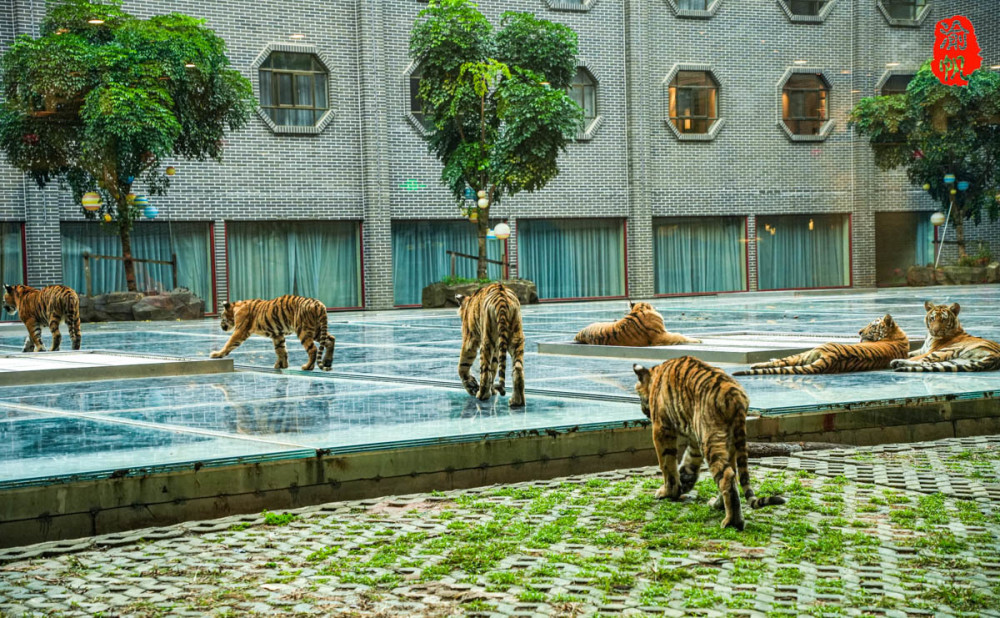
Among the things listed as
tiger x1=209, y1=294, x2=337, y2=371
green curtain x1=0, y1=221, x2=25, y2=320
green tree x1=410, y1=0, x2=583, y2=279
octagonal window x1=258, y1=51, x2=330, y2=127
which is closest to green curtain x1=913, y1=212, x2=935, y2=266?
green tree x1=410, y1=0, x2=583, y2=279

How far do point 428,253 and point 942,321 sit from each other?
81.4 ft

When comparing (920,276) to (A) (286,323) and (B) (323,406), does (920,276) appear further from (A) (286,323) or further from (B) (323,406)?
(B) (323,406)

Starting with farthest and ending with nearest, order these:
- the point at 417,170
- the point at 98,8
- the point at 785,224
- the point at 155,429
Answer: the point at 785,224 → the point at 417,170 → the point at 98,8 → the point at 155,429

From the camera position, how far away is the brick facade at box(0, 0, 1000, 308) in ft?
102

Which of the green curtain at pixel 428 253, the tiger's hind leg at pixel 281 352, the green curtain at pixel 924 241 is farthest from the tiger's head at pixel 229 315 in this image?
the green curtain at pixel 924 241

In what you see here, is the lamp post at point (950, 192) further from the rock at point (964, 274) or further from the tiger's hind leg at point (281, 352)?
the tiger's hind leg at point (281, 352)

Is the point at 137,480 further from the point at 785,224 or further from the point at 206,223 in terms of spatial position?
the point at 785,224

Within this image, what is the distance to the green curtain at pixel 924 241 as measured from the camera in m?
40.8

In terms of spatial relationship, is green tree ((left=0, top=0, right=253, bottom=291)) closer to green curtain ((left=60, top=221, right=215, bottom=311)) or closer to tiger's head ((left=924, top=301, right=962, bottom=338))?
green curtain ((left=60, top=221, right=215, bottom=311))

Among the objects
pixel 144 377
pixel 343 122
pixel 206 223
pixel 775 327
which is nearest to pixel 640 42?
pixel 343 122

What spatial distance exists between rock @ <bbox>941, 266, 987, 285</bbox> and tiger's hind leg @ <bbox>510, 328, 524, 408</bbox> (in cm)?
3249

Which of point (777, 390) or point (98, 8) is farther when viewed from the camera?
point (98, 8)

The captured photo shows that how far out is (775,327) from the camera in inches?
666

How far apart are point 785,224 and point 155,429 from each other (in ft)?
112
